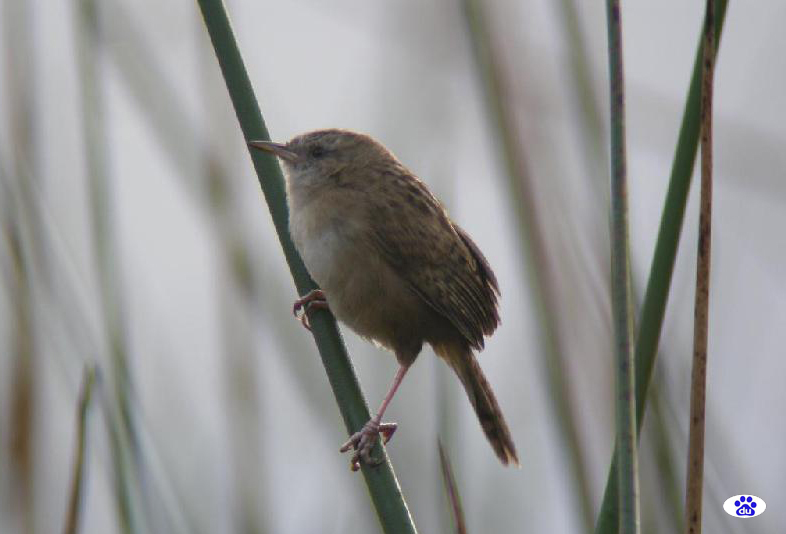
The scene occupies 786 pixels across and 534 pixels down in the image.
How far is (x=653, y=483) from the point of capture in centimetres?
240

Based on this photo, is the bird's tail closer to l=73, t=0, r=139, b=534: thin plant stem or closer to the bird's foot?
the bird's foot

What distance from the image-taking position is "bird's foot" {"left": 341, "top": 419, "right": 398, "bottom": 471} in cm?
191

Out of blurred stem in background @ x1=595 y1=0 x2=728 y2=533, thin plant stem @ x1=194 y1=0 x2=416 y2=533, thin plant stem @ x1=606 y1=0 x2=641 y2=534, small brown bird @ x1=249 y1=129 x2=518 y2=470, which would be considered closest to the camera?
thin plant stem @ x1=606 y1=0 x2=641 y2=534

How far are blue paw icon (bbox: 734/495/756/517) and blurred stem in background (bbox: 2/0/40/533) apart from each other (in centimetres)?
169

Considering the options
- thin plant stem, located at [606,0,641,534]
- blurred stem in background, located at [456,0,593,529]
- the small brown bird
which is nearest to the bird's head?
the small brown bird

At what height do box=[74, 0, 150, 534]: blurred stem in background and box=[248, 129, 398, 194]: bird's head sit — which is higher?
box=[248, 129, 398, 194]: bird's head

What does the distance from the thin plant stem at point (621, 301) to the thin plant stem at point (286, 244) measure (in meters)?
0.43

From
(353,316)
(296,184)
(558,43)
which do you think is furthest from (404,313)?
(558,43)

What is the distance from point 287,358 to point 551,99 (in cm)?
109

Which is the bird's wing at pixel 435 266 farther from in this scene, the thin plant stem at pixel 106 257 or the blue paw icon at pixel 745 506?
the thin plant stem at pixel 106 257

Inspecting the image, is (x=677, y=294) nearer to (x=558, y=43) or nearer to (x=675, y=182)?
(x=558, y=43)

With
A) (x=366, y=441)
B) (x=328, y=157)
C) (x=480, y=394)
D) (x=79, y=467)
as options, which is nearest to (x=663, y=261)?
(x=366, y=441)

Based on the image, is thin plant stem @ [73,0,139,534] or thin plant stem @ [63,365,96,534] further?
thin plant stem @ [73,0,139,534]

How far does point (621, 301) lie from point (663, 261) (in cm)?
20
